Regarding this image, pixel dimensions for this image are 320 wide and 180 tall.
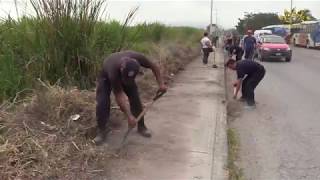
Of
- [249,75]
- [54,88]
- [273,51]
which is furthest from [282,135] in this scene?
[273,51]

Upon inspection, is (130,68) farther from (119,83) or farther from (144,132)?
(144,132)

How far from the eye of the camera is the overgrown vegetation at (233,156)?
21.1 ft

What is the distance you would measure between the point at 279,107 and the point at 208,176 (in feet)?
20.0

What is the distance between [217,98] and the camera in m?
12.6

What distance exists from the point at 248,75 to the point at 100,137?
588cm

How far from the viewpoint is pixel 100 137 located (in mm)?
7207

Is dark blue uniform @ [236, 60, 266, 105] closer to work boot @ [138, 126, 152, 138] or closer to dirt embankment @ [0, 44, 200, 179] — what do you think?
dirt embankment @ [0, 44, 200, 179]

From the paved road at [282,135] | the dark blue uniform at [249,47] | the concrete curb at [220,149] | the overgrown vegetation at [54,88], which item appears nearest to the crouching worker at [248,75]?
the paved road at [282,135]

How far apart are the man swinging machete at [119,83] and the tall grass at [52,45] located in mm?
1986

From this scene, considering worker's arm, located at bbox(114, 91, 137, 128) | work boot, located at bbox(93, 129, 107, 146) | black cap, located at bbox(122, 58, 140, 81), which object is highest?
black cap, located at bbox(122, 58, 140, 81)

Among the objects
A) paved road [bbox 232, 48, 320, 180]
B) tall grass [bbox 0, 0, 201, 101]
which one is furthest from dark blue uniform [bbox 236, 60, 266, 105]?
tall grass [bbox 0, 0, 201, 101]

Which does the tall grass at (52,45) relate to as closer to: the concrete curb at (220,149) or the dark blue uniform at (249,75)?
the concrete curb at (220,149)

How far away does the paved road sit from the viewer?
6.80m

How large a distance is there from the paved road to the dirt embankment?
199 cm
